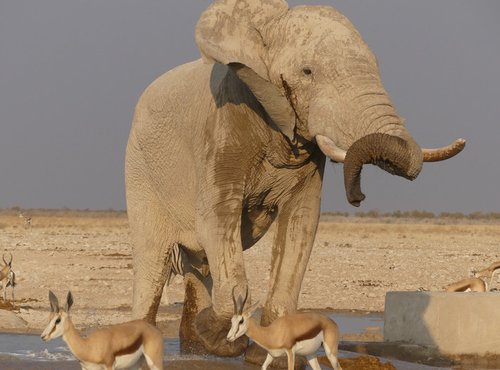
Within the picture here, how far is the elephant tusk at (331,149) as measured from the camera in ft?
27.0

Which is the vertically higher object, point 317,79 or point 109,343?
point 317,79

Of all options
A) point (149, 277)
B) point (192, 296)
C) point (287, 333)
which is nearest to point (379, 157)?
point (287, 333)

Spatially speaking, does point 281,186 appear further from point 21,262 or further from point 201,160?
point 21,262

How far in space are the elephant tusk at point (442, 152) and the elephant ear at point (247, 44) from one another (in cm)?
108

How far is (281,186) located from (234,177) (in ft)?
1.39

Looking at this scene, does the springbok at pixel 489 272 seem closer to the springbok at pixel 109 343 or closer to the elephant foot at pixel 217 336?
the elephant foot at pixel 217 336

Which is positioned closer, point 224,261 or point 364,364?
point 224,261

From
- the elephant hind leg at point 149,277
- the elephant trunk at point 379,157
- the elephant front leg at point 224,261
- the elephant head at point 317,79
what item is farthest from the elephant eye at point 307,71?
the elephant hind leg at point 149,277

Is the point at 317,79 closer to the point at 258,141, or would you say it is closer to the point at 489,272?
the point at 258,141

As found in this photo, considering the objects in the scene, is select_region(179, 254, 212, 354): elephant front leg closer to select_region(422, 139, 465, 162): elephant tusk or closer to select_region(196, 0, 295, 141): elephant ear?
select_region(196, 0, 295, 141): elephant ear

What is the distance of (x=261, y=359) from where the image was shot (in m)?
9.59

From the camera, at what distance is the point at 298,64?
8.80 m

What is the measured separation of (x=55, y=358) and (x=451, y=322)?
161 inches

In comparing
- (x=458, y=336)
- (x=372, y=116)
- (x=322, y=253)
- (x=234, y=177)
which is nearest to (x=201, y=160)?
(x=234, y=177)
